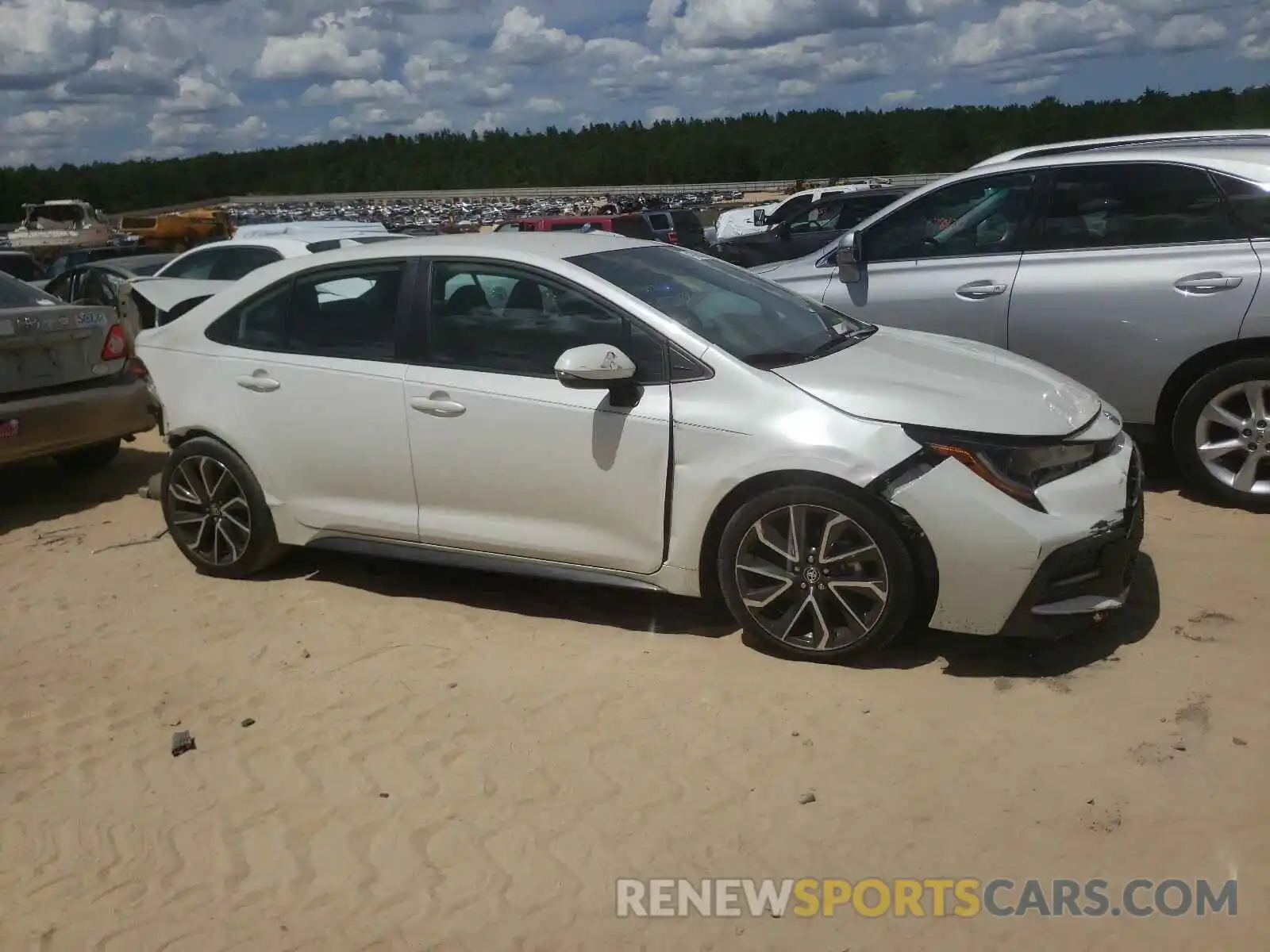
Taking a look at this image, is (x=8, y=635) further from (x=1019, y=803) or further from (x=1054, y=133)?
(x=1054, y=133)

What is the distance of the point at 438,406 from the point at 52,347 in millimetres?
3923

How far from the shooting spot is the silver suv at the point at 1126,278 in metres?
6.07

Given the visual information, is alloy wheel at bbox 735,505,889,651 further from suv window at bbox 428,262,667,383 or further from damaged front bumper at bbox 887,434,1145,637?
suv window at bbox 428,262,667,383

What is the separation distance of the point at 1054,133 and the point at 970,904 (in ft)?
252

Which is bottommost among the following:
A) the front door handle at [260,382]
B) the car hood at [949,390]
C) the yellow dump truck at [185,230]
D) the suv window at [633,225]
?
the yellow dump truck at [185,230]

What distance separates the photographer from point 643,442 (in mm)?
4703

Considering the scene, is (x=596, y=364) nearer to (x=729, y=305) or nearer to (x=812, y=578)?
(x=729, y=305)

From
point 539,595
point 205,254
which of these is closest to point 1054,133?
point 205,254

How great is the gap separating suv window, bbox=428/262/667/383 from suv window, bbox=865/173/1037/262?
2874 mm

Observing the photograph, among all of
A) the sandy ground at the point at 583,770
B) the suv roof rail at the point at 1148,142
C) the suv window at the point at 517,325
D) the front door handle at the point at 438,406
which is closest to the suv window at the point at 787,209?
the suv roof rail at the point at 1148,142

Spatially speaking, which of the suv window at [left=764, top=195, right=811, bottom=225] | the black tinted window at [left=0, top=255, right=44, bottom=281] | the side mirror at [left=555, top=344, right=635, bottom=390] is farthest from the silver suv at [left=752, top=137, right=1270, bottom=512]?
the black tinted window at [left=0, top=255, right=44, bottom=281]

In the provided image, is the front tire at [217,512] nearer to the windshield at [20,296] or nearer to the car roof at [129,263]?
the windshield at [20,296]

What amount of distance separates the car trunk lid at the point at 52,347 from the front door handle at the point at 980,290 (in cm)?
557

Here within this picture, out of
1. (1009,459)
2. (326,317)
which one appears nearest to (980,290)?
(1009,459)
